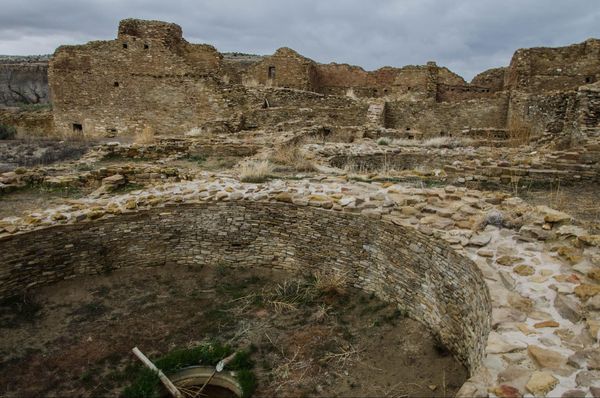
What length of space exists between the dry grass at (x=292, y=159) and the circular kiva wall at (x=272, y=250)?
2703 mm

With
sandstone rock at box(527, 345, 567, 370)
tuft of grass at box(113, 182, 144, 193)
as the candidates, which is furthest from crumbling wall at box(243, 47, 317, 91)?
sandstone rock at box(527, 345, 567, 370)

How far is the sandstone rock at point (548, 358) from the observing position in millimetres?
2783

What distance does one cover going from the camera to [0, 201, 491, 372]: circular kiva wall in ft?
15.2

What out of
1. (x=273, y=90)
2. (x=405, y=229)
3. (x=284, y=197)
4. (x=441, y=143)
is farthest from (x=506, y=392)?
(x=273, y=90)

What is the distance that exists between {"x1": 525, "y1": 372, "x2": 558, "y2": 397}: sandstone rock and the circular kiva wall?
4.66 feet

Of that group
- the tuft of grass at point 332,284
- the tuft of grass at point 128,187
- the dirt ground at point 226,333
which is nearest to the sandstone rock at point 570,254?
the dirt ground at point 226,333

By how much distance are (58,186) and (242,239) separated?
4557 millimetres

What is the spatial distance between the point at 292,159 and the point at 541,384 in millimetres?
7285

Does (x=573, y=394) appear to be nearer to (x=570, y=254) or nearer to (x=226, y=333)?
(x=570, y=254)

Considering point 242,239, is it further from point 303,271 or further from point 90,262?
point 90,262

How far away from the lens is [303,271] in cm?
614

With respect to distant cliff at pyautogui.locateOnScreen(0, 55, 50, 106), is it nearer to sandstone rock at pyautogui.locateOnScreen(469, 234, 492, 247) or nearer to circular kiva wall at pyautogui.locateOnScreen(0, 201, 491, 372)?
circular kiva wall at pyautogui.locateOnScreen(0, 201, 491, 372)

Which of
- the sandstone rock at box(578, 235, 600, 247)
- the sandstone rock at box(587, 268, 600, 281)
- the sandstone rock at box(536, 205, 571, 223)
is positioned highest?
the sandstone rock at box(536, 205, 571, 223)

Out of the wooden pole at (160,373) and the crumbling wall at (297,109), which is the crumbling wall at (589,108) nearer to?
the crumbling wall at (297,109)
